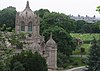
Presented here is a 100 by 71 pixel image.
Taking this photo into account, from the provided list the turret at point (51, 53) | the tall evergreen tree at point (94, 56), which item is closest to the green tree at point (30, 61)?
the tall evergreen tree at point (94, 56)

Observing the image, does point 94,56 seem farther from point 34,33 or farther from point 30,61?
point 30,61

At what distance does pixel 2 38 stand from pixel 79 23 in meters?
96.8

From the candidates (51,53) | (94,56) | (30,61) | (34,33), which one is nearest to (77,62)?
(51,53)

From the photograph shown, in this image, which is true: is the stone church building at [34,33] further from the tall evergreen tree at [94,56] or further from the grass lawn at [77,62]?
the grass lawn at [77,62]

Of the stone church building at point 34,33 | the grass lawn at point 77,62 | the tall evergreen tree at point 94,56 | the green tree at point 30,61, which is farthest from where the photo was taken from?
the grass lawn at point 77,62

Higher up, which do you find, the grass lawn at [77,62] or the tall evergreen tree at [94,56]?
the tall evergreen tree at [94,56]

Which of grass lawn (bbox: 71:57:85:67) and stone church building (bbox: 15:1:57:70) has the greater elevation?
stone church building (bbox: 15:1:57:70)

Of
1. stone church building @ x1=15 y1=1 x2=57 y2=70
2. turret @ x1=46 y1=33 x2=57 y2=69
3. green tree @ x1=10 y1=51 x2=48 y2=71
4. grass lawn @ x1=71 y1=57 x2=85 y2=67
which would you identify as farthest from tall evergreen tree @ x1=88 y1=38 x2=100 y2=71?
grass lawn @ x1=71 y1=57 x2=85 y2=67

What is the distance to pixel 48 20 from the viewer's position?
213 ft

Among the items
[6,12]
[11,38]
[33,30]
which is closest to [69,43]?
[33,30]

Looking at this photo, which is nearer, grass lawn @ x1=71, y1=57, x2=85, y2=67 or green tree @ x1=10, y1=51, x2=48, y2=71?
green tree @ x1=10, y1=51, x2=48, y2=71

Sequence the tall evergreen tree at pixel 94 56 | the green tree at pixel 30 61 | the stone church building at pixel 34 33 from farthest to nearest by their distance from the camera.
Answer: the stone church building at pixel 34 33
the tall evergreen tree at pixel 94 56
the green tree at pixel 30 61

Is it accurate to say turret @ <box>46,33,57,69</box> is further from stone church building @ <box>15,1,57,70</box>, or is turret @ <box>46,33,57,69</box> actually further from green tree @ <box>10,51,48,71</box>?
green tree @ <box>10,51,48,71</box>

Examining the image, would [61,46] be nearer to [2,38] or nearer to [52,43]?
[52,43]
